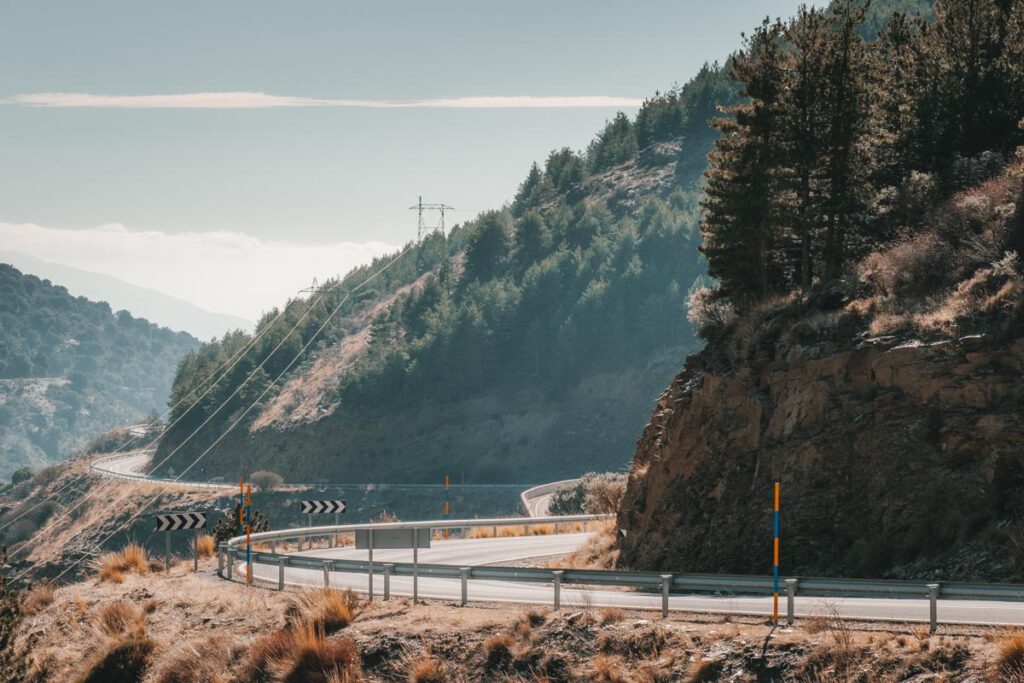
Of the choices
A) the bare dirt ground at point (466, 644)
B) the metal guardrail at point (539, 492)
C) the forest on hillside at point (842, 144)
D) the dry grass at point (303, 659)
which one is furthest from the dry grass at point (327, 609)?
the metal guardrail at point (539, 492)

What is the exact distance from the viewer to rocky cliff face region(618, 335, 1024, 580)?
769 inches

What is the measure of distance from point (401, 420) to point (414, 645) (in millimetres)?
118512

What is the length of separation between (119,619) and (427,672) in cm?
855

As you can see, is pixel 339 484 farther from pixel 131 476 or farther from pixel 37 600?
pixel 37 600

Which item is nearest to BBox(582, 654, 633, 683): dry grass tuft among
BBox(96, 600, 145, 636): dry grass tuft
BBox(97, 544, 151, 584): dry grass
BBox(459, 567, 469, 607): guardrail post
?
BBox(459, 567, 469, 607): guardrail post

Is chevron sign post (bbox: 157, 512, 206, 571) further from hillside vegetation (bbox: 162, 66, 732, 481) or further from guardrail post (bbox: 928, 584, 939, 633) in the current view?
hillside vegetation (bbox: 162, 66, 732, 481)

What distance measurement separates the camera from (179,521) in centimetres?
2931

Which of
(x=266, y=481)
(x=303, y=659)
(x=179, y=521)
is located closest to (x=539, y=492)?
(x=179, y=521)

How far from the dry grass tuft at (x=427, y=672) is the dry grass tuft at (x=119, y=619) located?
712 centimetres

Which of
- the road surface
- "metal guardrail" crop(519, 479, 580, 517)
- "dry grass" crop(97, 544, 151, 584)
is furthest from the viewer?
"metal guardrail" crop(519, 479, 580, 517)

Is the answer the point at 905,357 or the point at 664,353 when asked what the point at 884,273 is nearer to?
the point at 905,357

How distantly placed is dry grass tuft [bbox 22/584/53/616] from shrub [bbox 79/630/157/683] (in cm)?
626

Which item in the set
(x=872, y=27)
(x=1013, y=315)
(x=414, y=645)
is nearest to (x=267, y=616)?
(x=414, y=645)

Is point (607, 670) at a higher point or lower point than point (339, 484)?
higher
